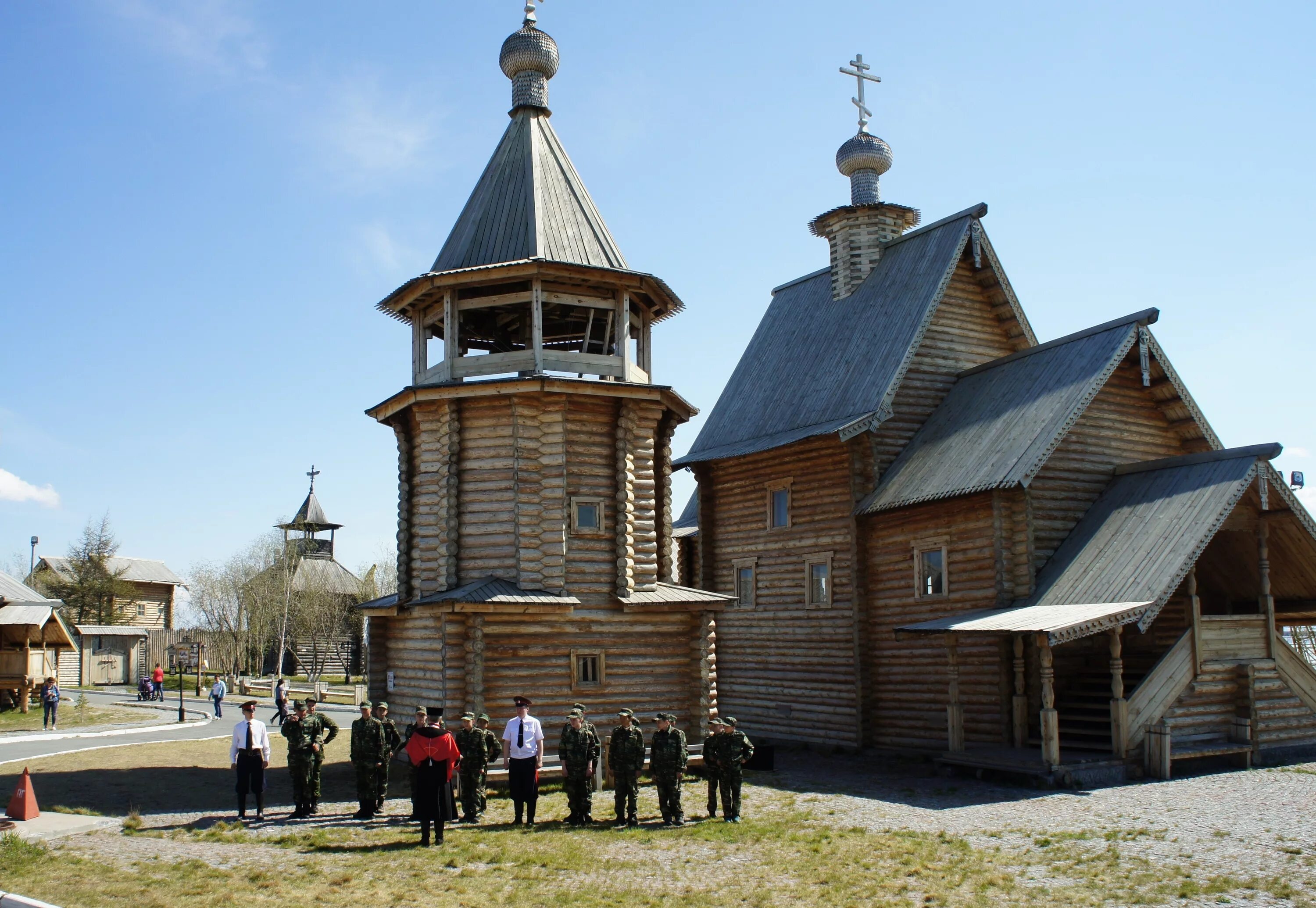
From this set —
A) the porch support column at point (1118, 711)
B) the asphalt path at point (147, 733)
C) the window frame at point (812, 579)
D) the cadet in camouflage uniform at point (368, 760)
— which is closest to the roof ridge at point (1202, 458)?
the porch support column at point (1118, 711)

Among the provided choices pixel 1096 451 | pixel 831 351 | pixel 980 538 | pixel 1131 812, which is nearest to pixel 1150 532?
pixel 980 538

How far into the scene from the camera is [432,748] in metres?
13.8

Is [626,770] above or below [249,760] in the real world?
below

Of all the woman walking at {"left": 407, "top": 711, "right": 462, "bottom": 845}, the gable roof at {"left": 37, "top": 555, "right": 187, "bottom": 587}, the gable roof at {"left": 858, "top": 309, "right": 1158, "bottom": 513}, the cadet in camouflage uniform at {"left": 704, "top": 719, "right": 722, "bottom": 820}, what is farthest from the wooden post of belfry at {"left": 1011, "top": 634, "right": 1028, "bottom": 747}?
the gable roof at {"left": 37, "top": 555, "right": 187, "bottom": 587}

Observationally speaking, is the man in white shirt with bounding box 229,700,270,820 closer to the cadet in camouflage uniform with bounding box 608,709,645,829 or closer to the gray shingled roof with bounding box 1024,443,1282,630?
the cadet in camouflage uniform with bounding box 608,709,645,829

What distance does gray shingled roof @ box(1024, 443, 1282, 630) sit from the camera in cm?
1812

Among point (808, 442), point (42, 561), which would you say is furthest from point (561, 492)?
point (42, 561)

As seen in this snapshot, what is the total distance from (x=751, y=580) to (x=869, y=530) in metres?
4.16

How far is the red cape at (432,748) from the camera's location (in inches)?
541

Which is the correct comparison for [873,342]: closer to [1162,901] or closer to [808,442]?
[808,442]

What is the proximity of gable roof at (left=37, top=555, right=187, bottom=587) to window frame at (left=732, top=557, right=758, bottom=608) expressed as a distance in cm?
4606

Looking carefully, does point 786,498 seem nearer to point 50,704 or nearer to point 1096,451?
point 1096,451

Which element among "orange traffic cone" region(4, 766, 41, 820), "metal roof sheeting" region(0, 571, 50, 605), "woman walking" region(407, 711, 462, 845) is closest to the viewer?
"woman walking" region(407, 711, 462, 845)

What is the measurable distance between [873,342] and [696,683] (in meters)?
10.4
